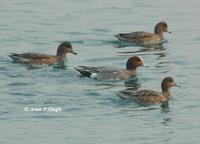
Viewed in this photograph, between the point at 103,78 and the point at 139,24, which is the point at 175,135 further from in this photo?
the point at 139,24

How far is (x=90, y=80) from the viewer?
79.3 ft

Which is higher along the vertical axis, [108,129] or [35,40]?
[35,40]

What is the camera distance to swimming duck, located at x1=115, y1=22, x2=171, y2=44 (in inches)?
1131

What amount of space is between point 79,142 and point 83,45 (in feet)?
34.4

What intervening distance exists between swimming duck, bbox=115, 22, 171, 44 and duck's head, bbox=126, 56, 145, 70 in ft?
10.8

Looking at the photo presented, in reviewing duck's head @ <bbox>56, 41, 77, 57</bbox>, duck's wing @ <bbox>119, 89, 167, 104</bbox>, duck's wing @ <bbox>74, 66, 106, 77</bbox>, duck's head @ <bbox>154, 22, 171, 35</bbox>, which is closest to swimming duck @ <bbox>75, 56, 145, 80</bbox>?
duck's wing @ <bbox>74, 66, 106, 77</bbox>

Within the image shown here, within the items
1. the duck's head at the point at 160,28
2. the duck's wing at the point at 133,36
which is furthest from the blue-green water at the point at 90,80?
the duck's head at the point at 160,28

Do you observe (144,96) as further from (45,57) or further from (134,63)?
(45,57)

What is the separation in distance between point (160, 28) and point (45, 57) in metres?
4.92

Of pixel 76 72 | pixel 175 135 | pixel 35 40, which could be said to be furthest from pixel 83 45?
pixel 175 135

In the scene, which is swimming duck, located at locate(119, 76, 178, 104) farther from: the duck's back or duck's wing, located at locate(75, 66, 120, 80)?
the duck's back

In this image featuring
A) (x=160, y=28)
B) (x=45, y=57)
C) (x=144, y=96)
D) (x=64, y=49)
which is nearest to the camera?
(x=144, y=96)

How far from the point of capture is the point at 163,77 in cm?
2434

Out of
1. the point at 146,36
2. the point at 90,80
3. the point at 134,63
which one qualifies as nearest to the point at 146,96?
the point at 90,80
